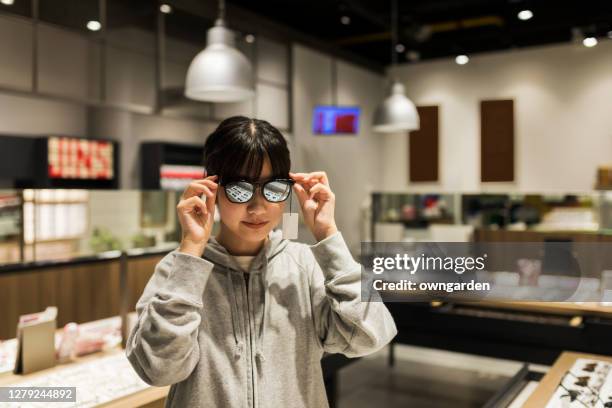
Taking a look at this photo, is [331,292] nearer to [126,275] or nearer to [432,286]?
[432,286]

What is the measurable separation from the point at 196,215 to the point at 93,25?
4354 millimetres

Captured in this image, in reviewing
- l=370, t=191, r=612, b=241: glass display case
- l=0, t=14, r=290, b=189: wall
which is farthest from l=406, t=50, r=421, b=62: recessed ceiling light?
l=370, t=191, r=612, b=241: glass display case

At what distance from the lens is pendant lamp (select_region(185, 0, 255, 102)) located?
3.15 metres

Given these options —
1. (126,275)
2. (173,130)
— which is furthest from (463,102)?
(126,275)

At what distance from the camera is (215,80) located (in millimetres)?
3146

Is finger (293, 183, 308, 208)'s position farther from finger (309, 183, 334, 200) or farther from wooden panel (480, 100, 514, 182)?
wooden panel (480, 100, 514, 182)

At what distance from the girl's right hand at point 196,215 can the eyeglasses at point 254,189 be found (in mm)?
32

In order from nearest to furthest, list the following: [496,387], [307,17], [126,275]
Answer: [126,275] < [496,387] < [307,17]

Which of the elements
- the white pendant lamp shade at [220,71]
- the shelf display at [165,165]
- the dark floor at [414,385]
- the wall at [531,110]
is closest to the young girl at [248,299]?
the white pendant lamp shade at [220,71]

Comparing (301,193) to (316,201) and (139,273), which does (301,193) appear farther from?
(139,273)

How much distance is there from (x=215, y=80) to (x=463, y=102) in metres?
5.15

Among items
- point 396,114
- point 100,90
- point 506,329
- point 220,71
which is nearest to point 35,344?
point 220,71

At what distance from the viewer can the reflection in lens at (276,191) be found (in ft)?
3.71

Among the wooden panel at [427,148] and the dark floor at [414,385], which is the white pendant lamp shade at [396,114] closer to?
the dark floor at [414,385]
